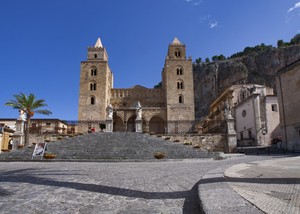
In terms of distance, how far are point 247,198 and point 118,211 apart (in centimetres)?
184

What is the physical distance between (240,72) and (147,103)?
32.0 m

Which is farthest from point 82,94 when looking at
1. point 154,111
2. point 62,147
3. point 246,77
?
point 246,77

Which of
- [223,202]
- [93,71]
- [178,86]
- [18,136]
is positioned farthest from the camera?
[178,86]

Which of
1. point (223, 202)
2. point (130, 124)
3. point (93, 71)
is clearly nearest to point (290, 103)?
point (223, 202)

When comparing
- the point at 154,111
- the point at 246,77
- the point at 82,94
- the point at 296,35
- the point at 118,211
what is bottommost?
the point at 118,211

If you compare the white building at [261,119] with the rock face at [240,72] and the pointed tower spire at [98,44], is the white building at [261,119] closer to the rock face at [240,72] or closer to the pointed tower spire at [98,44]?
the pointed tower spire at [98,44]

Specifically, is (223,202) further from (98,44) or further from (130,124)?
(98,44)

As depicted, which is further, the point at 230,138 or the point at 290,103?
the point at 230,138

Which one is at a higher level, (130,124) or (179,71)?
(179,71)

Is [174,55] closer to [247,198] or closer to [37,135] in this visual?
[37,135]

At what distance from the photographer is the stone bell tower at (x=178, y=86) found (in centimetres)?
4297

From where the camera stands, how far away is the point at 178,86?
149 feet

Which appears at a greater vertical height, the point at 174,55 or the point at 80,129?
the point at 174,55

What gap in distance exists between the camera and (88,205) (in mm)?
3617
